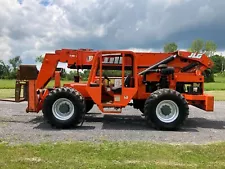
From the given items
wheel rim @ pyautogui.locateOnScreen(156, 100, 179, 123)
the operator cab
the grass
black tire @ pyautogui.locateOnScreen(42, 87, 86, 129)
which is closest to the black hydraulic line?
the operator cab

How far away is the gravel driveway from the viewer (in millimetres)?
8531

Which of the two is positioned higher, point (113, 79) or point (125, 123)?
point (113, 79)

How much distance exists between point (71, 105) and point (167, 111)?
8.95 ft

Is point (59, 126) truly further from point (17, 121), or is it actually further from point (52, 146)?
point (52, 146)

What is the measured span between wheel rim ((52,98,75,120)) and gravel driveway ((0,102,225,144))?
1.51ft

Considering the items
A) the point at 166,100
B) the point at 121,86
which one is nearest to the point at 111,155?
the point at 166,100

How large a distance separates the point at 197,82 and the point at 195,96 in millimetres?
488

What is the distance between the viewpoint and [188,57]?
37.2 ft

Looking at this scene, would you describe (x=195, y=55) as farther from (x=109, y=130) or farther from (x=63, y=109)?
(x=63, y=109)

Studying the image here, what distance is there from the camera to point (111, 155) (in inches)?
258

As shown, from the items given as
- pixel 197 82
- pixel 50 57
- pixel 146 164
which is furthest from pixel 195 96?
pixel 146 164

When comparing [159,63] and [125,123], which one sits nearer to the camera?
[159,63]

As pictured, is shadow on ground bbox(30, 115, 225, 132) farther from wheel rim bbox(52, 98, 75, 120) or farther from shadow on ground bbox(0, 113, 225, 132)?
wheel rim bbox(52, 98, 75, 120)

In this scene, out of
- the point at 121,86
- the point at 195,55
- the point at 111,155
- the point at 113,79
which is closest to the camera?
the point at 111,155
